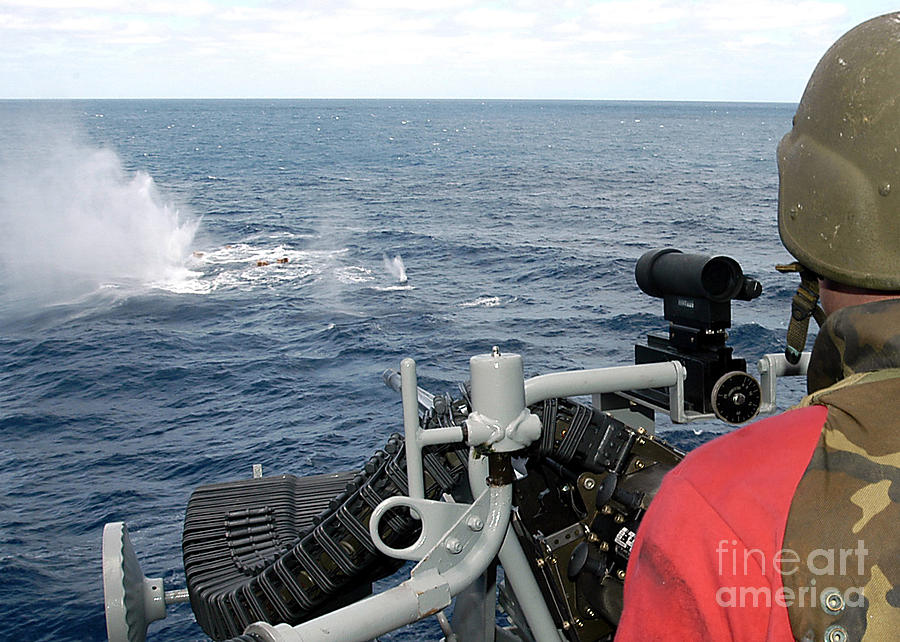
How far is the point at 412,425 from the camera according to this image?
3.29 metres

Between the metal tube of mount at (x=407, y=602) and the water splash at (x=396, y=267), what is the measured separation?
4041 cm

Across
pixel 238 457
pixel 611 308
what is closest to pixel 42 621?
pixel 238 457

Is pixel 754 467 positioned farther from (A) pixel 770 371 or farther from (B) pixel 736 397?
(A) pixel 770 371

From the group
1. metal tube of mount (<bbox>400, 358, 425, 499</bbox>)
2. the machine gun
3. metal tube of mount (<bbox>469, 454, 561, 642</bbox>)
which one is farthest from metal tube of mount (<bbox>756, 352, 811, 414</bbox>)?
metal tube of mount (<bbox>400, 358, 425, 499</bbox>)

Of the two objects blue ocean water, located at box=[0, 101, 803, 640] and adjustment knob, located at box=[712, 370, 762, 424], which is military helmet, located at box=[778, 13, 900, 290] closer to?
adjustment knob, located at box=[712, 370, 762, 424]

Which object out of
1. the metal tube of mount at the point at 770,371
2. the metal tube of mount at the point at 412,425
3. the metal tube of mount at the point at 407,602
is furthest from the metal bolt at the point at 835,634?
the metal tube of mount at the point at 770,371

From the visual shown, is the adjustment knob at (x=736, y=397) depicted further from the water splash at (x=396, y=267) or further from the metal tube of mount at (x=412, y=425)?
the water splash at (x=396, y=267)

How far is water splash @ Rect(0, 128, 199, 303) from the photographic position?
45281 millimetres

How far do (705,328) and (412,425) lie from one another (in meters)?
1.79

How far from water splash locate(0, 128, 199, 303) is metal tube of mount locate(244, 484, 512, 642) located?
135 ft

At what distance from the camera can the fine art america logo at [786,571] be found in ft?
4.36

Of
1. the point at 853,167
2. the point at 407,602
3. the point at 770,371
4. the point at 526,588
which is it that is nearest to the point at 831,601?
the point at 853,167

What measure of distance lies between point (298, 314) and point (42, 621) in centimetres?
2136

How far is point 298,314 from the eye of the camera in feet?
120
